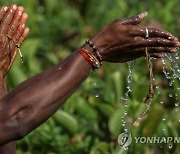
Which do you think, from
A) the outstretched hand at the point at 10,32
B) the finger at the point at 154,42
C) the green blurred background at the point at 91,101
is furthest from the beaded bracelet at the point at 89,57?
the green blurred background at the point at 91,101

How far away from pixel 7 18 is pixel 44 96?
24.1 inches

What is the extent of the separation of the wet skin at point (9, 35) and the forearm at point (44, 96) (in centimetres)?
44

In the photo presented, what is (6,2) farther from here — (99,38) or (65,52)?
(99,38)

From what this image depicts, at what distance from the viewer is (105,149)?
15.0 ft

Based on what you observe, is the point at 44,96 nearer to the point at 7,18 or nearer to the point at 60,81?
the point at 60,81

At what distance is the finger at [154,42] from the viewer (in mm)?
2879

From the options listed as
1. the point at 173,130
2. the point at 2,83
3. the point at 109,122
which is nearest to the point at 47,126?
the point at 109,122

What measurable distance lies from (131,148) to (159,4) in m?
3.07

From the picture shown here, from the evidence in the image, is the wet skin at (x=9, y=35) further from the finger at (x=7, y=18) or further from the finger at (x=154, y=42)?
the finger at (x=154, y=42)

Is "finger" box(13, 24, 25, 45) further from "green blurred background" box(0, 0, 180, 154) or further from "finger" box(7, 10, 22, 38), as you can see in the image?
"green blurred background" box(0, 0, 180, 154)

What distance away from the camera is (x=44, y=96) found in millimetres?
2832

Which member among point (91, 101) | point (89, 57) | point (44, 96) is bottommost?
point (44, 96)

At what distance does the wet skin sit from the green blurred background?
1.82 feet

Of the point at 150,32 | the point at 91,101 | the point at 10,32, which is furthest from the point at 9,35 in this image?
the point at 91,101
